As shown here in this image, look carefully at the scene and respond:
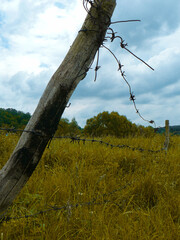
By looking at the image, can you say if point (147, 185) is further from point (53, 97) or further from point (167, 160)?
point (53, 97)

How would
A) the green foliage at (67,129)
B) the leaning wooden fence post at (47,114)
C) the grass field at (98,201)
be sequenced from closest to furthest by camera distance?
1. the leaning wooden fence post at (47,114)
2. the grass field at (98,201)
3. the green foliage at (67,129)

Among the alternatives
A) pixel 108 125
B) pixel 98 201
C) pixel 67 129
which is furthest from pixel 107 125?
pixel 98 201

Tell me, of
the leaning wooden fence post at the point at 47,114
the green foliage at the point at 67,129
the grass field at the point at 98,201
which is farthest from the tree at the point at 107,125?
the leaning wooden fence post at the point at 47,114

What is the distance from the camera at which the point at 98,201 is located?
2957 millimetres

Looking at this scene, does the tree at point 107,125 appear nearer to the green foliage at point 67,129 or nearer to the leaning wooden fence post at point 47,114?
the green foliage at point 67,129

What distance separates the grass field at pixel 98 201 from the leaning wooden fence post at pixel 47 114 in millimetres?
476

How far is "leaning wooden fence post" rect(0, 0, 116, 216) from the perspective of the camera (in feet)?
6.26

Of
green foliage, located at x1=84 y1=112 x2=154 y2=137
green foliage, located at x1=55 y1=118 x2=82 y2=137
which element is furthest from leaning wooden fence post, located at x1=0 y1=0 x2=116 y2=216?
green foliage, located at x1=84 y1=112 x2=154 y2=137

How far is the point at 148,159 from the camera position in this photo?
488 centimetres

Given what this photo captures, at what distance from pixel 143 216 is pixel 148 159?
239cm

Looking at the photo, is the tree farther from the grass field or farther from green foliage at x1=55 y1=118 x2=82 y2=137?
the grass field

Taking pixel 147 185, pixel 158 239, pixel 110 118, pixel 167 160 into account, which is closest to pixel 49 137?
pixel 158 239

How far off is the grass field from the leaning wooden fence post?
48 centimetres

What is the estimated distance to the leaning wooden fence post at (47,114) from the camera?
191cm
